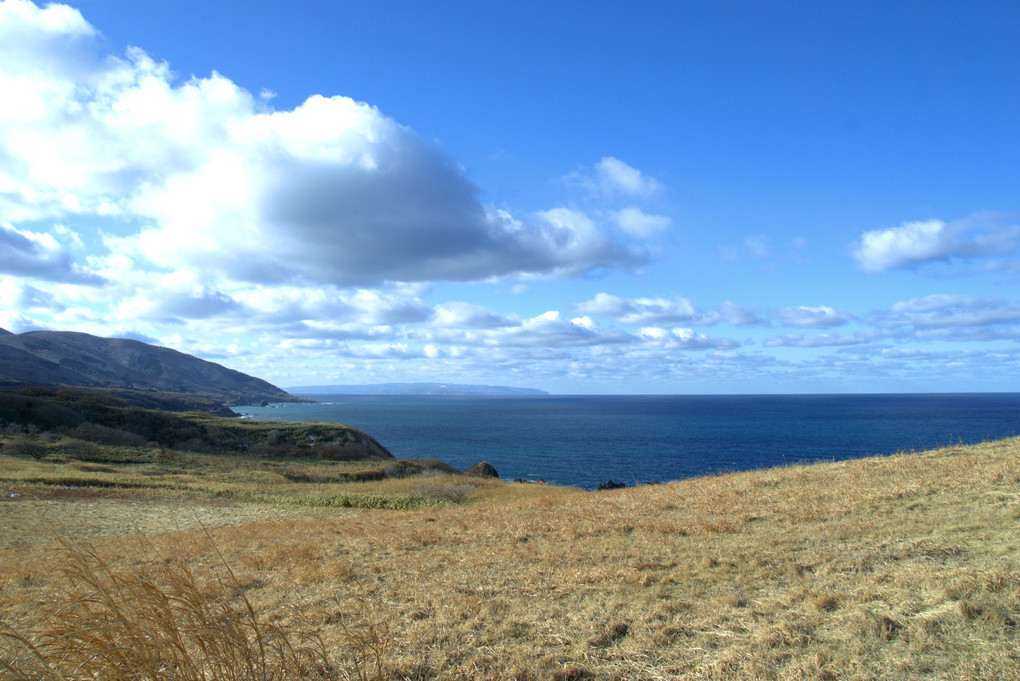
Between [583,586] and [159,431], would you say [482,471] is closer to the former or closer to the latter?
[159,431]

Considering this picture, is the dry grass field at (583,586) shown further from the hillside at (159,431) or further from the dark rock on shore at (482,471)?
the hillside at (159,431)

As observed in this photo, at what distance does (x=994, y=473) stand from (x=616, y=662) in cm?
1320

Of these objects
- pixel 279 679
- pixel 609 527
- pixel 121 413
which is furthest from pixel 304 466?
pixel 279 679

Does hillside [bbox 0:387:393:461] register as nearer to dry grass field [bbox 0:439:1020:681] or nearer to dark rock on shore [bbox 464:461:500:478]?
dark rock on shore [bbox 464:461:500:478]

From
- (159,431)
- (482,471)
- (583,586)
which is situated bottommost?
(482,471)

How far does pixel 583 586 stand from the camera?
8508 millimetres

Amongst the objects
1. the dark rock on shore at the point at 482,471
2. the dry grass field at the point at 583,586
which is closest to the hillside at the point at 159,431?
the dark rock on shore at the point at 482,471

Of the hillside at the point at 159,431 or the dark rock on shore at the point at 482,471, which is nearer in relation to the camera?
the dark rock on shore at the point at 482,471

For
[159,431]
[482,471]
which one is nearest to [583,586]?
[482,471]

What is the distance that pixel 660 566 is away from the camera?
941 cm

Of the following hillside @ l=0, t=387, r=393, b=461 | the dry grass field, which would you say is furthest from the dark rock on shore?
the dry grass field

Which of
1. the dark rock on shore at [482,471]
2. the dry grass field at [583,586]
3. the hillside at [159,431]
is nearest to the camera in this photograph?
the dry grass field at [583,586]

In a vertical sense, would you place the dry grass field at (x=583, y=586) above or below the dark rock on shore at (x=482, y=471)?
above

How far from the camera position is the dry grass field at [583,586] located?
5.20m
